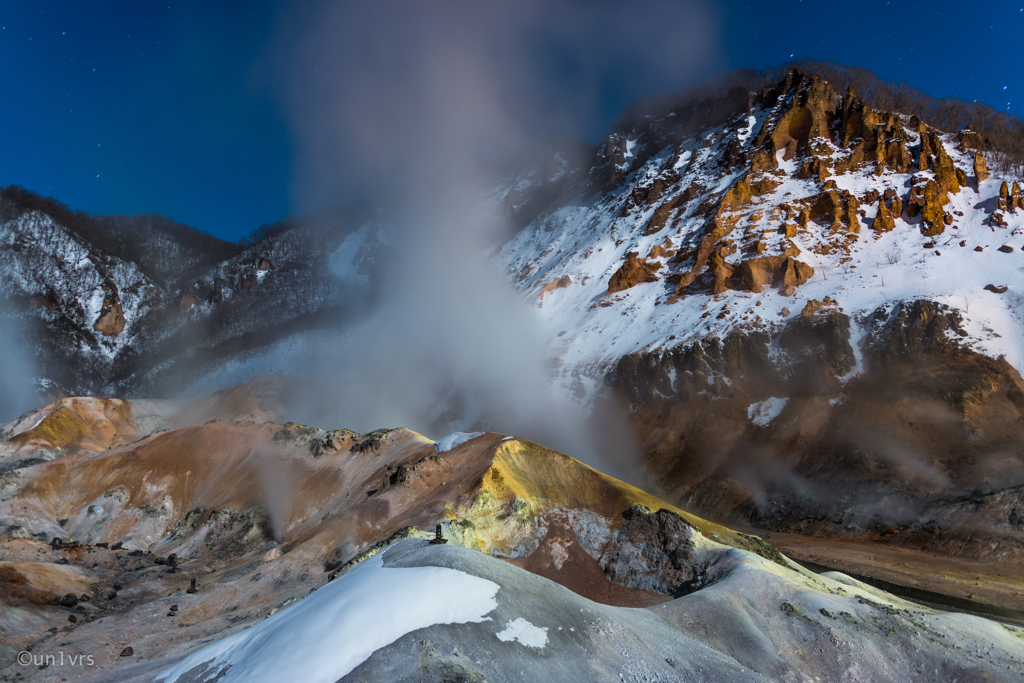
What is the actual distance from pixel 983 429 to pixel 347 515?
143 ft

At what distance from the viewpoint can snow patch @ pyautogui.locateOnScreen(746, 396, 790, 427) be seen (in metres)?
52.7

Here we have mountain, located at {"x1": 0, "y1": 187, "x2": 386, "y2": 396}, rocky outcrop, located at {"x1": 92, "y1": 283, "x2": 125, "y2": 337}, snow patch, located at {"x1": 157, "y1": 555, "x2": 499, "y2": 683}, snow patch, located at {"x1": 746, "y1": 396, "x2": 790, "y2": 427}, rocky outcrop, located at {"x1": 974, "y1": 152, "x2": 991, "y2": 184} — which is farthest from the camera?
rocky outcrop, located at {"x1": 92, "y1": 283, "x2": 125, "y2": 337}

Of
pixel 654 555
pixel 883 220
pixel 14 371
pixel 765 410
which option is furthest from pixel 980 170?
pixel 14 371

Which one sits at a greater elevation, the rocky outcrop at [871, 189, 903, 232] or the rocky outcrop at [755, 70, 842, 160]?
the rocky outcrop at [755, 70, 842, 160]

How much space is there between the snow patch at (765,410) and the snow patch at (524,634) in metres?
46.1

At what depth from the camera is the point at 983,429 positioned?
4078cm

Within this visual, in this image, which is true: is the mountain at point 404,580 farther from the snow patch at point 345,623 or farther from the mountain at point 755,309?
the mountain at point 755,309

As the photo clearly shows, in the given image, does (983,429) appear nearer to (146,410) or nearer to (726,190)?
(726,190)

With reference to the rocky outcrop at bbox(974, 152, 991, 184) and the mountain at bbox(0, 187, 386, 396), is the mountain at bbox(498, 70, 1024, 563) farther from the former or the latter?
the mountain at bbox(0, 187, 386, 396)

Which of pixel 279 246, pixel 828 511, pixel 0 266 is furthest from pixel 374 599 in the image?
pixel 279 246
